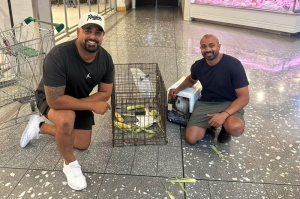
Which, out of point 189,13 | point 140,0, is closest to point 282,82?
point 189,13

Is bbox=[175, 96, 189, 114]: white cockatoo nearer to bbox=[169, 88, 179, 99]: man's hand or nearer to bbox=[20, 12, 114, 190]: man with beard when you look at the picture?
bbox=[169, 88, 179, 99]: man's hand

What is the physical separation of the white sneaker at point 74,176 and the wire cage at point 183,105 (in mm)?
1142

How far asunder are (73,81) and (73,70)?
90 millimetres

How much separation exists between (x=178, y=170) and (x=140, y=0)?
12109 millimetres

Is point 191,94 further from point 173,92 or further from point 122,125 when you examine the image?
point 122,125

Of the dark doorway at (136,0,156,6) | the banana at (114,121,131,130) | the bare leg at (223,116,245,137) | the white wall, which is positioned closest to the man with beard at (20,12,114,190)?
the banana at (114,121,131,130)

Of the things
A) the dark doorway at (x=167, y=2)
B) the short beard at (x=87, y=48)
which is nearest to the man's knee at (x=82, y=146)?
the short beard at (x=87, y=48)

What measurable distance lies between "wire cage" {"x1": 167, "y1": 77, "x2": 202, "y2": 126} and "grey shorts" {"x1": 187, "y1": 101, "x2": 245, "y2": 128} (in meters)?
0.12

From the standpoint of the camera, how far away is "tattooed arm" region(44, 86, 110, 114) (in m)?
1.98

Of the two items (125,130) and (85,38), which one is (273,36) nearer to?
(125,130)

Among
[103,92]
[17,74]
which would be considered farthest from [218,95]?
Answer: [17,74]

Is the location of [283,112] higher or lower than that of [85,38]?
lower

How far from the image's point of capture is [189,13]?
9.25 metres

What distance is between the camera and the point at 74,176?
201cm
